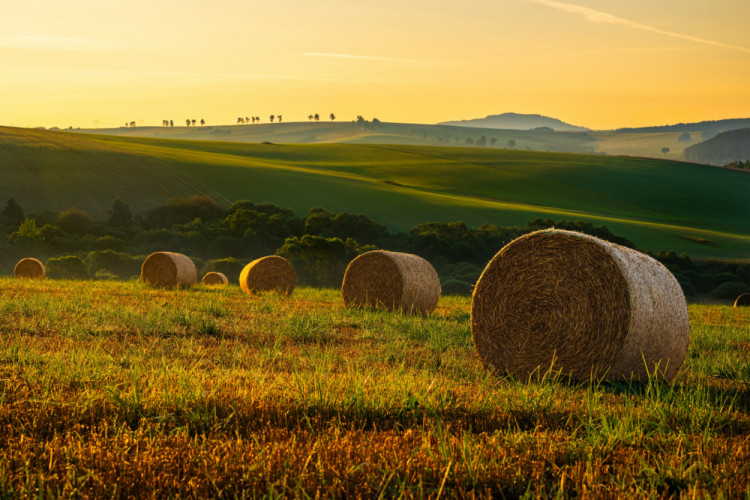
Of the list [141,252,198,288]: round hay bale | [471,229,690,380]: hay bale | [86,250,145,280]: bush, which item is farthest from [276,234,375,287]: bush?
[471,229,690,380]: hay bale

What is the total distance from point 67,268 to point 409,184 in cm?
6050

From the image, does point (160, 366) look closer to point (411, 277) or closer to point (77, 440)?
point (77, 440)

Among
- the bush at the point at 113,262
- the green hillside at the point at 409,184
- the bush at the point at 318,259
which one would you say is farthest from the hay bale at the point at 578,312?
the green hillside at the point at 409,184

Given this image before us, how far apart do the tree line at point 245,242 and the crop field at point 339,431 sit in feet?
96.5

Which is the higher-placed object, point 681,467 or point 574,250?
point 574,250

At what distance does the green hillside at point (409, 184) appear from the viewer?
66062 mm

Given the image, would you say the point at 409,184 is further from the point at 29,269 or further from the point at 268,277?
the point at 268,277

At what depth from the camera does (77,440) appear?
17.6 feet

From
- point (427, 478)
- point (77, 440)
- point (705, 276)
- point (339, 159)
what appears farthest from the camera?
point (339, 159)

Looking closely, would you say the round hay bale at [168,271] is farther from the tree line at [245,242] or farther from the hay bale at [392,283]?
the tree line at [245,242]

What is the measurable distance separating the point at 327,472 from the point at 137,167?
7620 cm

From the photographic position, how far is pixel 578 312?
9430mm

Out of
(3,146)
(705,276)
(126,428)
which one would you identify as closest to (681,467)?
(126,428)

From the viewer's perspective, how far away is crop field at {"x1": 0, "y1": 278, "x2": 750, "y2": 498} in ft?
14.9
